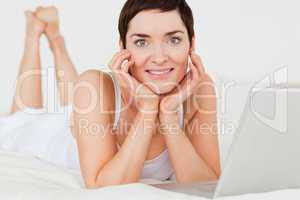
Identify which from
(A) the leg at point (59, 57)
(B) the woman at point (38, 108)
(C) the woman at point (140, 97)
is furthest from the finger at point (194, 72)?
(A) the leg at point (59, 57)

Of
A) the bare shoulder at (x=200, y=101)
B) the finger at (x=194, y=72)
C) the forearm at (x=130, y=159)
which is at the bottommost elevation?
the forearm at (x=130, y=159)

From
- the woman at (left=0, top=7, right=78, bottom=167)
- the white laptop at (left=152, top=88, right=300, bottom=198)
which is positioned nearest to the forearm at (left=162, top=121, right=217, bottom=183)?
the white laptop at (left=152, top=88, right=300, bottom=198)

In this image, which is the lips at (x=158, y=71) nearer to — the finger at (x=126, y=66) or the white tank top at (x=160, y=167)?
the finger at (x=126, y=66)

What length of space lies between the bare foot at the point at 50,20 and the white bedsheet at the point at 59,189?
974 millimetres

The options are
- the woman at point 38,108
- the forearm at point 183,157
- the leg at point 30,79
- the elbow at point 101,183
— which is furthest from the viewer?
the leg at point 30,79

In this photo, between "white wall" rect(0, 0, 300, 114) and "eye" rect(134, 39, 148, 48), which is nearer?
"eye" rect(134, 39, 148, 48)

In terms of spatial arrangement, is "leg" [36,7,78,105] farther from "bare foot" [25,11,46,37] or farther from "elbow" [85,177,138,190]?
"elbow" [85,177,138,190]

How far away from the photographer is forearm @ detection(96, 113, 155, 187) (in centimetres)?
158

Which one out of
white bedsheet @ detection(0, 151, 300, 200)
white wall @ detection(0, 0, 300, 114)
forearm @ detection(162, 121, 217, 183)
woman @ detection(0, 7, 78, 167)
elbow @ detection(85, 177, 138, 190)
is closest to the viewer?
white bedsheet @ detection(0, 151, 300, 200)

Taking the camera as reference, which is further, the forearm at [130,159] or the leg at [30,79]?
the leg at [30,79]

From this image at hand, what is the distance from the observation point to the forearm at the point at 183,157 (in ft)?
5.54

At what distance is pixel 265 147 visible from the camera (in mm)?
1273

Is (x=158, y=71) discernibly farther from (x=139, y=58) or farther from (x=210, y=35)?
(x=210, y=35)

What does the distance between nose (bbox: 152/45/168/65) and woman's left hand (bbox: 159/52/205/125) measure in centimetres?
11
